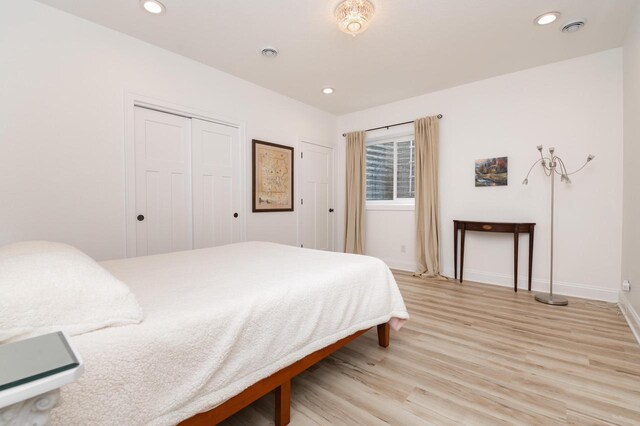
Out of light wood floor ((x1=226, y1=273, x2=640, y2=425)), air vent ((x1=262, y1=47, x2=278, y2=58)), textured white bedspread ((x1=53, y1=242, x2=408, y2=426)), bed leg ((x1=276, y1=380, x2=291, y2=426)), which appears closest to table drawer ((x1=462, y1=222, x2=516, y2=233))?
light wood floor ((x1=226, y1=273, x2=640, y2=425))

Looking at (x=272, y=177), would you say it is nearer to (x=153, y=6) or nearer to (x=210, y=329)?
(x=153, y=6)

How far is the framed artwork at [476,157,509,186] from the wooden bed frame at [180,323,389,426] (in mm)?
3048

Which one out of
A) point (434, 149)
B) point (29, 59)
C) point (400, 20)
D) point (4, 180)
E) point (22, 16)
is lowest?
point (4, 180)

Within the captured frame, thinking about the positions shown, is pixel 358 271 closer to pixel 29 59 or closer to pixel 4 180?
pixel 4 180

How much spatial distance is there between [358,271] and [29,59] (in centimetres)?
290

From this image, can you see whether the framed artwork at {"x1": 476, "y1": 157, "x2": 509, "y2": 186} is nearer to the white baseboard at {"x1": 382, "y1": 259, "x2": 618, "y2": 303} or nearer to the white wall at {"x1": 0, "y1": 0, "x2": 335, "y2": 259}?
the white baseboard at {"x1": 382, "y1": 259, "x2": 618, "y2": 303}

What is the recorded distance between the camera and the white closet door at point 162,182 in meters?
2.88

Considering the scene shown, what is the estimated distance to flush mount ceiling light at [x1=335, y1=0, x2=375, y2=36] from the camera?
7.22 feet

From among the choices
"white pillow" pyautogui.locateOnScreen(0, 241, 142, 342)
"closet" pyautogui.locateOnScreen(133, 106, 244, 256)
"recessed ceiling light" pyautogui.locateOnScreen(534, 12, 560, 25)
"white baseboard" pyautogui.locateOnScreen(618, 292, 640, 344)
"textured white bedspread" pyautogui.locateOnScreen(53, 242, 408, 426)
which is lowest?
"white baseboard" pyautogui.locateOnScreen(618, 292, 640, 344)

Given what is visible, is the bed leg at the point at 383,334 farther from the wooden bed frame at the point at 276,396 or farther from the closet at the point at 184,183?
the closet at the point at 184,183

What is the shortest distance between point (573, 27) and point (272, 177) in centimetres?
341

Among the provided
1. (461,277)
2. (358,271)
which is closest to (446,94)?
(461,277)

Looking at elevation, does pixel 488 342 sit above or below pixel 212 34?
A: below

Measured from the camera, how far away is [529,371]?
5.84 feet
